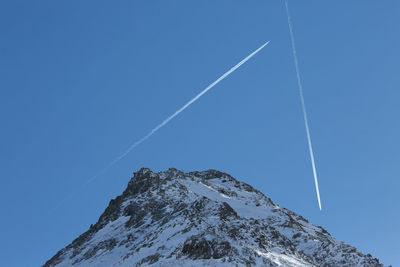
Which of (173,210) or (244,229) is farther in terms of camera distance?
(173,210)

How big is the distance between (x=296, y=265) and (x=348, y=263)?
2115 centimetres

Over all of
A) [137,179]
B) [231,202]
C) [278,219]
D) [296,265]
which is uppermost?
[137,179]

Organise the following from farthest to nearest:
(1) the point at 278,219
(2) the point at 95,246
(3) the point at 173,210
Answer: (1) the point at 278,219 < (2) the point at 95,246 < (3) the point at 173,210

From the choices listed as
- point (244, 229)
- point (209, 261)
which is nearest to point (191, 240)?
point (209, 261)

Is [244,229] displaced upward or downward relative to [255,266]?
upward

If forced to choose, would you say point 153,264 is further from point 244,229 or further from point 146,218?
point 146,218

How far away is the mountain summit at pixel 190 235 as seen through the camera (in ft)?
135

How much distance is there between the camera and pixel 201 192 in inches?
3282

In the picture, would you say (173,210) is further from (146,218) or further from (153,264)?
(153,264)

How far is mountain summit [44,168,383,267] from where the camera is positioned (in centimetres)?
4109

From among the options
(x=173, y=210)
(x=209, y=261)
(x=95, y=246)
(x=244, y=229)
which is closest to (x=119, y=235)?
(x=95, y=246)

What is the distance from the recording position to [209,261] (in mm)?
38344

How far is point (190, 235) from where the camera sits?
4422cm

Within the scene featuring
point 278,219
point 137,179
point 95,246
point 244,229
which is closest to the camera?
point 244,229
